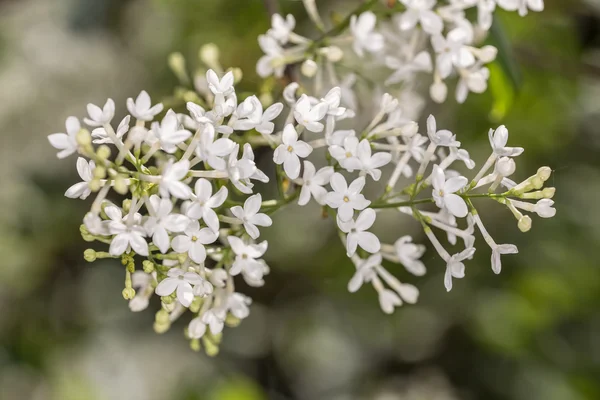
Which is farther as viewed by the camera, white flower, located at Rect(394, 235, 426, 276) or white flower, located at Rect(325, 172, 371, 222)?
white flower, located at Rect(394, 235, 426, 276)

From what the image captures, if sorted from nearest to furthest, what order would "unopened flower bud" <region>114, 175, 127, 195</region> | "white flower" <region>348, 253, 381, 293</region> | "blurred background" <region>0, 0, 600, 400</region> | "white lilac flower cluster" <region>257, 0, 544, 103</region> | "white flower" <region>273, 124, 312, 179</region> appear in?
1. "unopened flower bud" <region>114, 175, 127, 195</region>
2. "white flower" <region>273, 124, 312, 179</region>
3. "white flower" <region>348, 253, 381, 293</region>
4. "white lilac flower cluster" <region>257, 0, 544, 103</region>
5. "blurred background" <region>0, 0, 600, 400</region>

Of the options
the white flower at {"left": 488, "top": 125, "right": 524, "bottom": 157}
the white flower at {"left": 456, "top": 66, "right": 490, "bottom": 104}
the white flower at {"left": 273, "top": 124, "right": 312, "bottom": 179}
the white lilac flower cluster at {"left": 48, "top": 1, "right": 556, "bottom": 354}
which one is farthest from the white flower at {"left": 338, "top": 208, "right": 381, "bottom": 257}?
the white flower at {"left": 456, "top": 66, "right": 490, "bottom": 104}

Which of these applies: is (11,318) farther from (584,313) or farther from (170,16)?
(584,313)

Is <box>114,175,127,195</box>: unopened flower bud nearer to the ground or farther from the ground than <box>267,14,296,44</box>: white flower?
farther from the ground

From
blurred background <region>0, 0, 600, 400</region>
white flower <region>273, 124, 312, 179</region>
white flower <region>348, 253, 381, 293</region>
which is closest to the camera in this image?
white flower <region>273, 124, 312, 179</region>

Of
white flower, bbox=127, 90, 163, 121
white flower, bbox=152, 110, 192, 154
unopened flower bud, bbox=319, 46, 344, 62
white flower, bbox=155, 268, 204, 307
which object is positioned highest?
white flower, bbox=127, 90, 163, 121

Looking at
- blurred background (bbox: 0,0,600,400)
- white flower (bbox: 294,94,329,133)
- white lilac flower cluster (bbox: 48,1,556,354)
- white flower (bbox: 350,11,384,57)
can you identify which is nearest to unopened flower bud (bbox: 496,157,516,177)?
white lilac flower cluster (bbox: 48,1,556,354)

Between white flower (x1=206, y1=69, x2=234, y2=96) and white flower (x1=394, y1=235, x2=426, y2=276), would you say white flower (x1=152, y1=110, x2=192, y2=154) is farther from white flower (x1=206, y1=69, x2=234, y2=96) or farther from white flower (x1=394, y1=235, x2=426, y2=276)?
white flower (x1=394, y1=235, x2=426, y2=276)
